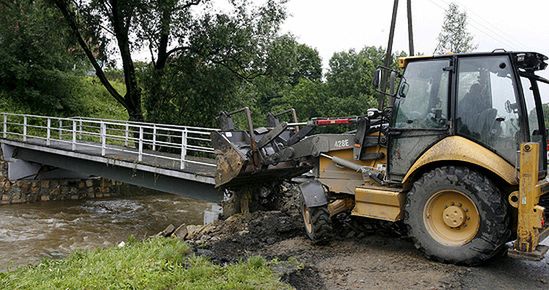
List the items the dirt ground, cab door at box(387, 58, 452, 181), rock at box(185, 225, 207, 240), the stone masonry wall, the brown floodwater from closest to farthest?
the dirt ground < cab door at box(387, 58, 452, 181) < rock at box(185, 225, 207, 240) < the brown floodwater < the stone masonry wall

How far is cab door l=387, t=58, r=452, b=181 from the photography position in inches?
231

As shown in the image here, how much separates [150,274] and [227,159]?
3171 mm

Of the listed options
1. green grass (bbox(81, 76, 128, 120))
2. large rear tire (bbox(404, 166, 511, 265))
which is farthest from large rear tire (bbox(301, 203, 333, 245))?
green grass (bbox(81, 76, 128, 120))

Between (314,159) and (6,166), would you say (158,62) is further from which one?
(314,159)

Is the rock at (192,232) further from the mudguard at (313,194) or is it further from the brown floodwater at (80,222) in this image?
the mudguard at (313,194)

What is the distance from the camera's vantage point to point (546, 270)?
5.86m

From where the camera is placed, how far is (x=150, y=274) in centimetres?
533

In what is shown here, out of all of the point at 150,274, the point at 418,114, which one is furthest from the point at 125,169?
the point at 418,114

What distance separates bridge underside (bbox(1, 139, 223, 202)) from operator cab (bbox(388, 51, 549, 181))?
5981mm

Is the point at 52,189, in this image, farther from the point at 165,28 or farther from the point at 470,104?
the point at 470,104

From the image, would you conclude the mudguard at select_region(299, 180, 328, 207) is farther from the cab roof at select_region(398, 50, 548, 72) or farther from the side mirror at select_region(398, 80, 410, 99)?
the cab roof at select_region(398, 50, 548, 72)

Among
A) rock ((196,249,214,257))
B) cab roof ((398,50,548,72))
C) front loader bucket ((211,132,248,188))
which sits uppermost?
cab roof ((398,50,548,72))

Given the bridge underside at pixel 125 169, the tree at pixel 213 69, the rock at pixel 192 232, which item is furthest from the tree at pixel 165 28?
the rock at pixel 192 232

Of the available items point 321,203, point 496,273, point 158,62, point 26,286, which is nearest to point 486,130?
point 496,273
